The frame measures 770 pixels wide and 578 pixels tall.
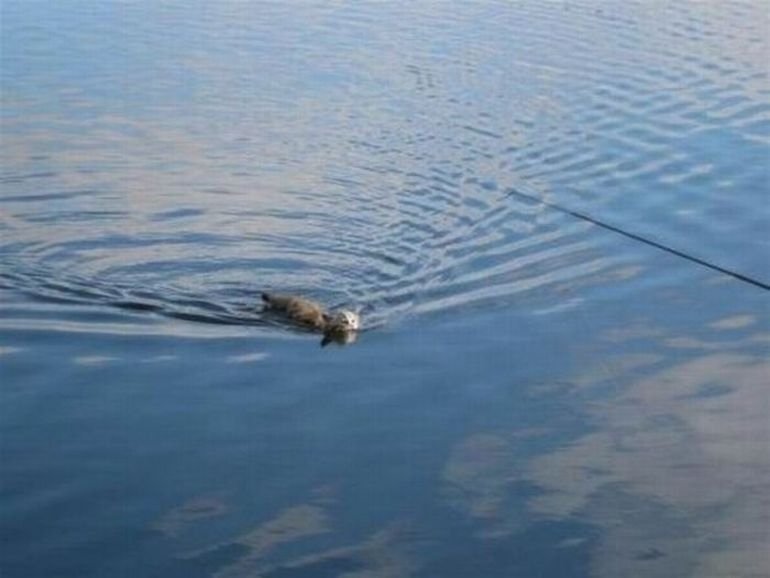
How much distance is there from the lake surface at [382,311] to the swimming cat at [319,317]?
18 centimetres

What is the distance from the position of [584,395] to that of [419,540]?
85.5 inches

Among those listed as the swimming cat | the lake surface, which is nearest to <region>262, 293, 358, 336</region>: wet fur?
the swimming cat

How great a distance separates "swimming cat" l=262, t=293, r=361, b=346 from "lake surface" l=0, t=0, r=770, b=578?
0.18 meters

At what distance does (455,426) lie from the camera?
8.57 meters

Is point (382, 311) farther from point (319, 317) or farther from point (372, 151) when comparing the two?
point (372, 151)

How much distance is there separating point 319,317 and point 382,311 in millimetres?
650

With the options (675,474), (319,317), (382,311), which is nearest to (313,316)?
(319,317)

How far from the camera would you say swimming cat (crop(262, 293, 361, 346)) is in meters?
9.72

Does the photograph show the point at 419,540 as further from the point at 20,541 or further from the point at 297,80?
the point at 297,80

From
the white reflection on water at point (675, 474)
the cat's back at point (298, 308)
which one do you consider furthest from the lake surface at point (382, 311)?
the cat's back at point (298, 308)

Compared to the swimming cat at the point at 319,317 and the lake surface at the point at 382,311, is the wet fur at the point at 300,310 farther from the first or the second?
the lake surface at the point at 382,311

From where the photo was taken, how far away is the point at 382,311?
1038 centimetres

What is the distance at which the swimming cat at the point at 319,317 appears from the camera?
972 centimetres

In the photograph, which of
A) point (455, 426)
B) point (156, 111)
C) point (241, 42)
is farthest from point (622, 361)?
point (241, 42)
